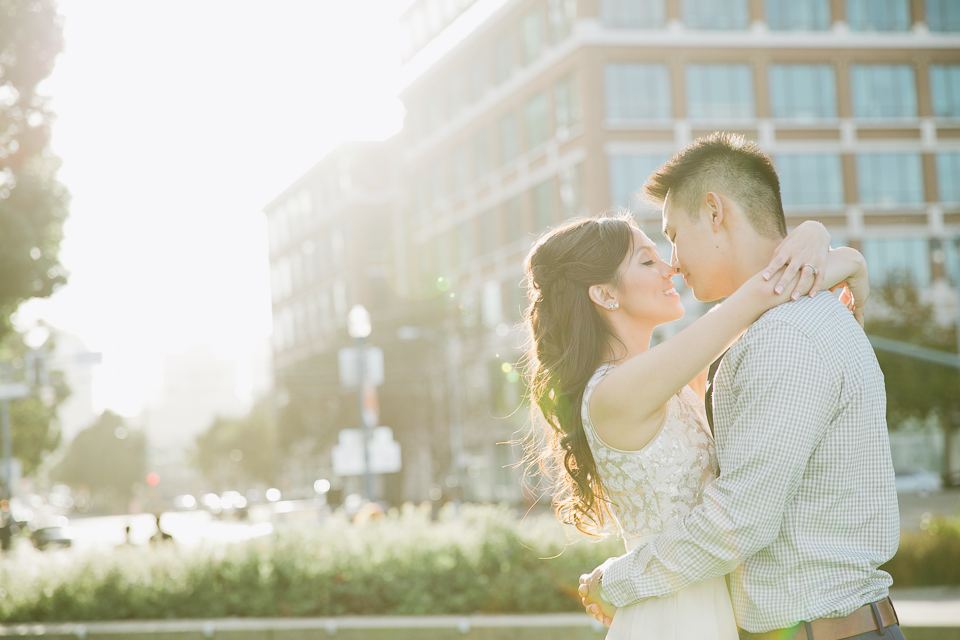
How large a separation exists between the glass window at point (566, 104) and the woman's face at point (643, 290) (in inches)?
1662

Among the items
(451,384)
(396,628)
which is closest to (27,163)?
(396,628)

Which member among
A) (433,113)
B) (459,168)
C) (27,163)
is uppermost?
(433,113)

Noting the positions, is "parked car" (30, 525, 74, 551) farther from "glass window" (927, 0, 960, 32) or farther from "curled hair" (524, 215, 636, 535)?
"glass window" (927, 0, 960, 32)

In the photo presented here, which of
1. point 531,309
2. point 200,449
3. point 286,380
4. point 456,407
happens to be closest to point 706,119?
point 456,407

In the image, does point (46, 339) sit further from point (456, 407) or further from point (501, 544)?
point (501, 544)

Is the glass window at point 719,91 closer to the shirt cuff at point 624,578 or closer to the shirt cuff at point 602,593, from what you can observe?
the shirt cuff at point 602,593

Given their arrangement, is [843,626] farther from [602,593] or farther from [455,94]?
[455,94]

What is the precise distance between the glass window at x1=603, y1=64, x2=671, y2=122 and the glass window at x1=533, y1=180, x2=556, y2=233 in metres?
4.87

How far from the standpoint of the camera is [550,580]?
29.0ft

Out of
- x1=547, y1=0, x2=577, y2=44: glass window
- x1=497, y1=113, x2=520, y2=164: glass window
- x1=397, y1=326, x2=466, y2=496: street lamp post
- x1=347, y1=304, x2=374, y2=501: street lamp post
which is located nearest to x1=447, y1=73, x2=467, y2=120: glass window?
x1=497, y1=113, x2=520, y2=164: glass window

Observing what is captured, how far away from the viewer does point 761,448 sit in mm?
2721

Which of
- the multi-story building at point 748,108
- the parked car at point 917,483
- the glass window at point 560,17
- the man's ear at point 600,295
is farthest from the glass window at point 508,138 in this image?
the man's ear at point 600,295

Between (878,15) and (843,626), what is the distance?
1948 inches

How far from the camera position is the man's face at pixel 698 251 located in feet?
→ 10.2
